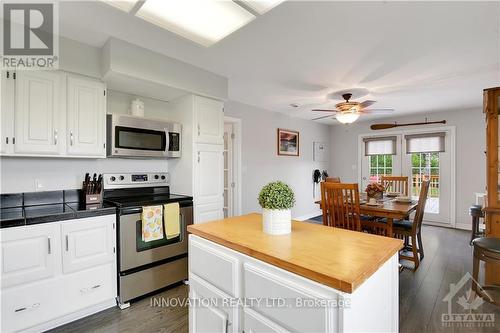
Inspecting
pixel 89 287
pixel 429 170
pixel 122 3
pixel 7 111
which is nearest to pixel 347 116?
pixel 122 3

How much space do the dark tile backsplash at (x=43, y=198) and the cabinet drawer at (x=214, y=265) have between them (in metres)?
1.64

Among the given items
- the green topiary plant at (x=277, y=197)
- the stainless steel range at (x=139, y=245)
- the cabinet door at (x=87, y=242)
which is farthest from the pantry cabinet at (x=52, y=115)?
the green topiary plant at (x=277, y=197)

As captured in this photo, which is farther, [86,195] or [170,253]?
[170,253]

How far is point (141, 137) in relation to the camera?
8.55 ft

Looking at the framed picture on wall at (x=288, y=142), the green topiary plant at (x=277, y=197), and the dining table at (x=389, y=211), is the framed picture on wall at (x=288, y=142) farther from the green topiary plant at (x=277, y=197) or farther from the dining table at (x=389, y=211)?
the green topiary plant at (x=277, y=197)

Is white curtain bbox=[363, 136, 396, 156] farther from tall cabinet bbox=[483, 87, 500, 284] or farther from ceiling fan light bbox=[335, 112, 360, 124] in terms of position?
tall cabinet bbox=[483, 87, 500, 284]

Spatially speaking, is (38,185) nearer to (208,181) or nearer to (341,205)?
(208,181)

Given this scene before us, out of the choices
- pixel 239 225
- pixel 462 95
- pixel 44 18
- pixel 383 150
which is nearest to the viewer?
pixel 239 225

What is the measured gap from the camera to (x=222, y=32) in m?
1.94

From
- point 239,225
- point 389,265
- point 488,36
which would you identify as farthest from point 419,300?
point 488,36

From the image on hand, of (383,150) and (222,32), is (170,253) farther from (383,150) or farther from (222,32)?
(383,150)

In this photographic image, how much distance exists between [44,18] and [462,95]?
5.25 m

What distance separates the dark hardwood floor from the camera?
6.32ft
